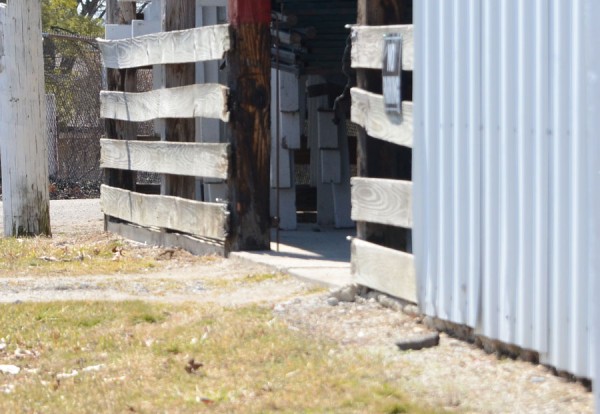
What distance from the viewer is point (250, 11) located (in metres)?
9.23

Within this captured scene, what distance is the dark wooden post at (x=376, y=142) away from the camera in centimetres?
732

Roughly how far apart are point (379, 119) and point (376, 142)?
368 mm

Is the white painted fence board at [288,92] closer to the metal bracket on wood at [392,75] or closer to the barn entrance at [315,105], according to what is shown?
the barn entrance at [315,105]

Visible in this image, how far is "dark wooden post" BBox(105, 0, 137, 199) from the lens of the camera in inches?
480

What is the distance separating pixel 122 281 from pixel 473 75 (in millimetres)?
3978

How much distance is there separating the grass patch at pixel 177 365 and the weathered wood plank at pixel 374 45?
167 centimetres

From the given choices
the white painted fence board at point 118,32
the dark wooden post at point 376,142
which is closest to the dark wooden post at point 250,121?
the dark wooden post at point 376,142

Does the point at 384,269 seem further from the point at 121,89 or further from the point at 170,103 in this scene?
the point at 121,89

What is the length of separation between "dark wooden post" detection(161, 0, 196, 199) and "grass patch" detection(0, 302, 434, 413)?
3608 mm

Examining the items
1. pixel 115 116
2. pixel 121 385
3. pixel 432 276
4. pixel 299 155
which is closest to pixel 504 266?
pixel 432 276

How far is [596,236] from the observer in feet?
13.2

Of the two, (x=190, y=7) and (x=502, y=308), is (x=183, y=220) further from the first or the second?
(x=502, y=308)

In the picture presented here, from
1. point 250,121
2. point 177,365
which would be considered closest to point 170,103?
→ point 250,121

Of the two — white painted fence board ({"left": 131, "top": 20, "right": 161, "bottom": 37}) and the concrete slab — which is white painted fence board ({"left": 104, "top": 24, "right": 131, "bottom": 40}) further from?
the concrete slab
